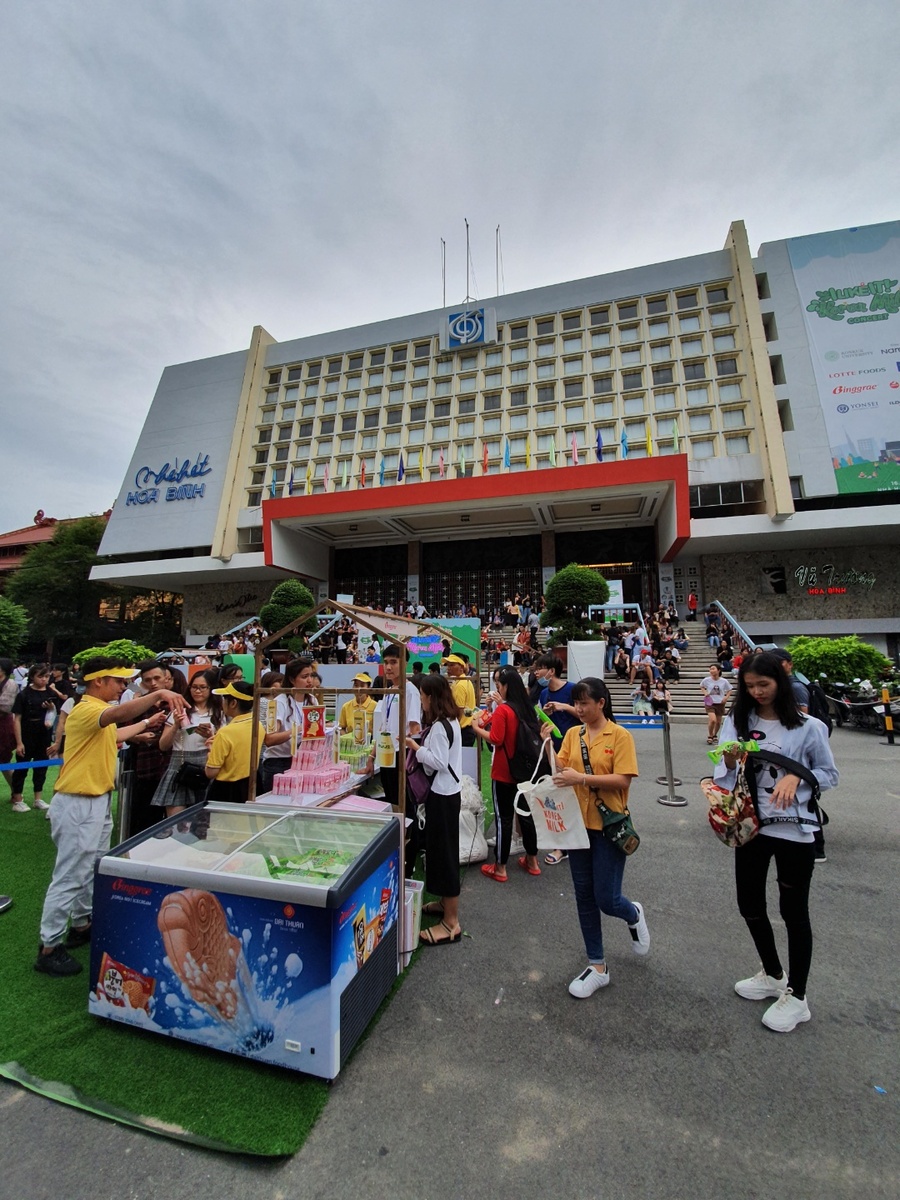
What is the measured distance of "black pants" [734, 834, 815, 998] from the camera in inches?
99.2

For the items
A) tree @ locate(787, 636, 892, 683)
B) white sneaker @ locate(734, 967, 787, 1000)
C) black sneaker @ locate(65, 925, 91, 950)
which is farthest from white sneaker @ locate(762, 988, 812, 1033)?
tree @ locate(787, 636, 892, 683)

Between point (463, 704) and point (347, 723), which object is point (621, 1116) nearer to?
point (347, 723)

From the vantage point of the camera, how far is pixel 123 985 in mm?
2549

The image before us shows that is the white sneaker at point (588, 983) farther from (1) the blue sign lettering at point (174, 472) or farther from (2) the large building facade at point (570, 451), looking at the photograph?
(1) the blue sign lettering at point (174, 472)

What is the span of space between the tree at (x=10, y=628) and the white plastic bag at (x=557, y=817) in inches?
1178

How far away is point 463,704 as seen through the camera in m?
6.21

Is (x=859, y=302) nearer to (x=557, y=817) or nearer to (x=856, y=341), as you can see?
(x=856, y=341)

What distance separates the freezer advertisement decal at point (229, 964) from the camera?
2.25 meters

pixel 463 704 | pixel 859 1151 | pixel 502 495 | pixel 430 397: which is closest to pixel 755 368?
pixel 502 495

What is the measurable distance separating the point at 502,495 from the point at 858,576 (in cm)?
1504

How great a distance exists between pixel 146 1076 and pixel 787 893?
10.1 ft

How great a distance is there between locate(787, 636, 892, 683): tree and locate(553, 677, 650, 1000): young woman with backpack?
460 inches

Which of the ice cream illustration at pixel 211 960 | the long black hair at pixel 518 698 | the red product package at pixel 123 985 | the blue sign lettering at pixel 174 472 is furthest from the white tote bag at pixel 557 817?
the blue sign lettering at pixel 174 472

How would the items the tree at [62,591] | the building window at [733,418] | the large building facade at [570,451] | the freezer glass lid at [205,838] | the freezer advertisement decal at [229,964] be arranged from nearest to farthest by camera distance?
the freezer advertisement decal at [229,964], the freezer glass lid at [205,838], the large building facade at [570,451], the building window at [733,418], the tree at [62,591]
